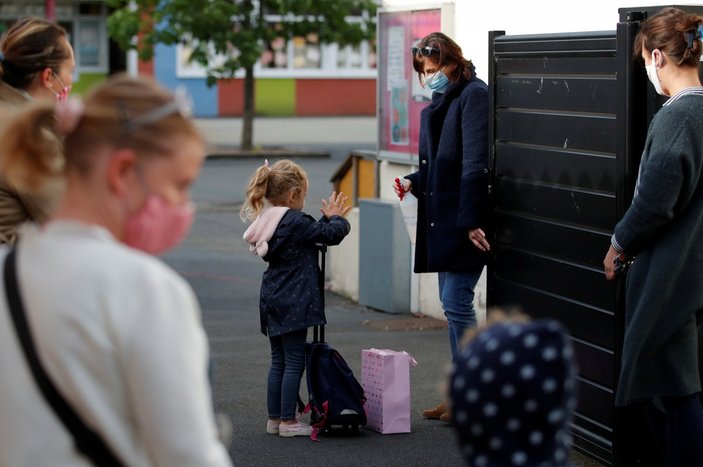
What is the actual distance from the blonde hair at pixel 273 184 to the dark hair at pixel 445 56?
2.81 feet

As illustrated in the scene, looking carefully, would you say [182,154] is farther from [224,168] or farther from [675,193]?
[224,168]

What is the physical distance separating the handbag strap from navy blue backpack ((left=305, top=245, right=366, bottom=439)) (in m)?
4.21

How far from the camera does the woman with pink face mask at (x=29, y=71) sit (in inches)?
161

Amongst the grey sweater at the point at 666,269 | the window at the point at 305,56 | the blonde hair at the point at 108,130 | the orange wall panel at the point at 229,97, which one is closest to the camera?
the blonde hair at the point at 108,130

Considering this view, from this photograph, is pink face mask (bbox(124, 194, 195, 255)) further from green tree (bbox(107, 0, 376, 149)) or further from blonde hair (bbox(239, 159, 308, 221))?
green tree (bbox(107, 0, 376, 149))

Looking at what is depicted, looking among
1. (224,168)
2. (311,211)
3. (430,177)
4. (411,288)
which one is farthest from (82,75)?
(430,177)

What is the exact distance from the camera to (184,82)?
35.6m

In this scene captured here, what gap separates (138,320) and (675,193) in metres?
2.99

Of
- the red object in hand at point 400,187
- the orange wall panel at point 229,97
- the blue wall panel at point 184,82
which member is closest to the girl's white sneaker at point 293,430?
the red object in hand at point 400,187

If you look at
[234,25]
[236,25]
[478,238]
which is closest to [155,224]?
[478,238]

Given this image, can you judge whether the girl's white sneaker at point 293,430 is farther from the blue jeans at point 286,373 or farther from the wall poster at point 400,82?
the wall poster at point 400,82

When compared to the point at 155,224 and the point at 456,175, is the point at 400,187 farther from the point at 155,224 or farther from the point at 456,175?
the point at 155,224

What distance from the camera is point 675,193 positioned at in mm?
4523

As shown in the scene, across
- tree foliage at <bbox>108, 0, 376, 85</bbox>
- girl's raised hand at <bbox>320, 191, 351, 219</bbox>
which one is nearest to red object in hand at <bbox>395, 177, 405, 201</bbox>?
girl's raised hand at <bbox>320, 191, 351, 219</bbox>
